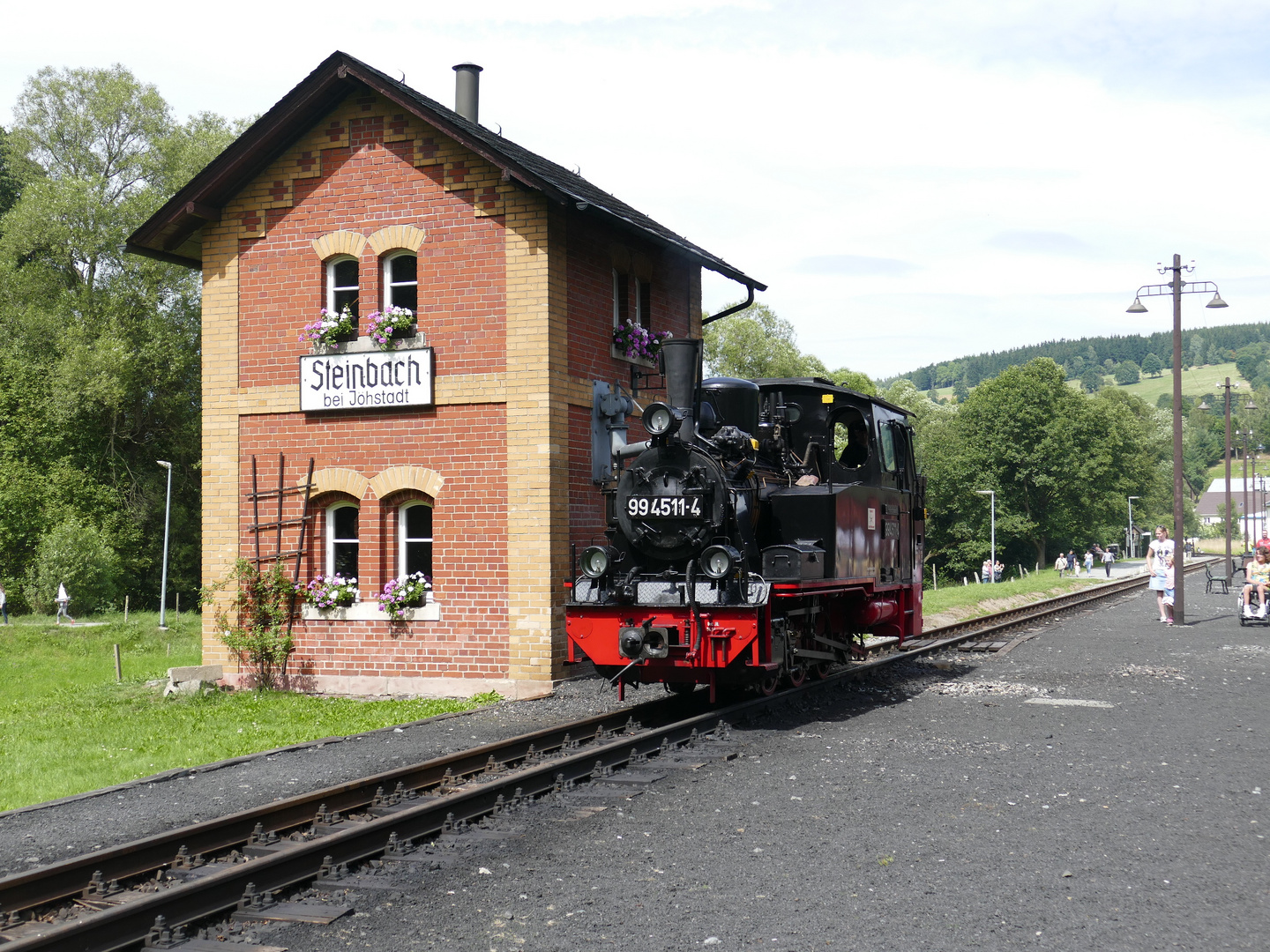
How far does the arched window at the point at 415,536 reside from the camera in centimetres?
1326

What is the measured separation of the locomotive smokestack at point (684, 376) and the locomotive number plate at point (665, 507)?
0.56 meters

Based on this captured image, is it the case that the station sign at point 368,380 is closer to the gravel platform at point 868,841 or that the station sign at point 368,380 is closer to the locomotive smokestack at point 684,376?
the locomotive smokestack at point 684,376

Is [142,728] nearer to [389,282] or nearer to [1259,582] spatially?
[389,282]

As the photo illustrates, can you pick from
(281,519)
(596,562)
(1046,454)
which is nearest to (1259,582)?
(596,562)

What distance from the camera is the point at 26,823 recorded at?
688cm

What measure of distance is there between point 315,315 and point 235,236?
158 centimetres

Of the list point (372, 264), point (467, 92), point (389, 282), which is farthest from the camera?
point (467, 92)

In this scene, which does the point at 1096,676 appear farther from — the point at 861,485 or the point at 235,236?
the point at 235,236

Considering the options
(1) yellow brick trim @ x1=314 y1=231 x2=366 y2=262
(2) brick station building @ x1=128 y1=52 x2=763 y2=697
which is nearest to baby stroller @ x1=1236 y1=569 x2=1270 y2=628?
(2) brick station building @ x1=128 y1=52 x2=763 y2=697

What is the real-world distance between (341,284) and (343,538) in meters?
3.08

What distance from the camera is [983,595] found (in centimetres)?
2877

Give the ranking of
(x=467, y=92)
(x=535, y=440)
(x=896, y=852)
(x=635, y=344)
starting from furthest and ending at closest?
(x=467, y=92)
(x=635, y=344)
(x=535, y=440)
(x=896, y=852)

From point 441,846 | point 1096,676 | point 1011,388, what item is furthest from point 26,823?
point 1011,388

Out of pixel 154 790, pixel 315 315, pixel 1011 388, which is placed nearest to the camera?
pixel 154 790
